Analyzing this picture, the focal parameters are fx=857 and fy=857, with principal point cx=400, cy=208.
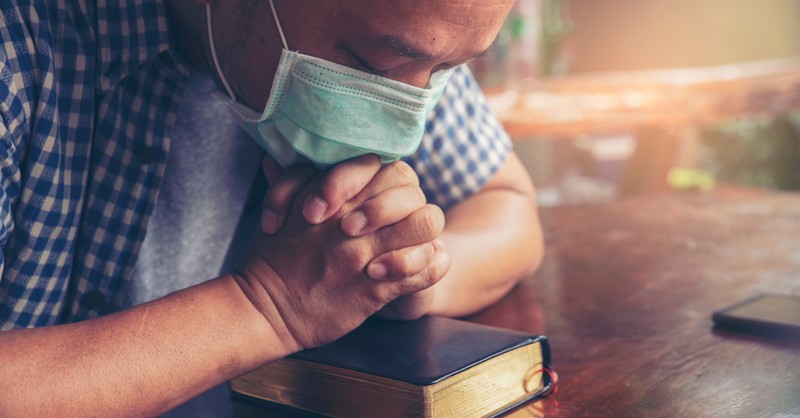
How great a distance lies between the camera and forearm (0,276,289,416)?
86 centimetres

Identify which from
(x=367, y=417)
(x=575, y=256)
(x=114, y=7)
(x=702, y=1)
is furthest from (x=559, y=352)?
(x=702, y=1)

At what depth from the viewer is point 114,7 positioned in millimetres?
1233

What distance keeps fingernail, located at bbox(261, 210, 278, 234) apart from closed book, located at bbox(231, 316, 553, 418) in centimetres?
16

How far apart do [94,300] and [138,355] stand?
461mm

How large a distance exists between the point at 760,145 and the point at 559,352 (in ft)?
18.0

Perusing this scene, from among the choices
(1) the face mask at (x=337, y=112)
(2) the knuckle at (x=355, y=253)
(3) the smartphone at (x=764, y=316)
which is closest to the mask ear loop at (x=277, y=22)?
(1) the face mask at (x=337, y=112)

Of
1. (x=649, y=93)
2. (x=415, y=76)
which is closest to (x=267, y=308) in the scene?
(x=415, y=76)

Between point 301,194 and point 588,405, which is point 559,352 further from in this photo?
point 301,194

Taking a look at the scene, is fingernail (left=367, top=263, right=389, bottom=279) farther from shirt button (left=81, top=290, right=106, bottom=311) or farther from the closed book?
shirt button (left=81, top=290, right=106, bottom=311)

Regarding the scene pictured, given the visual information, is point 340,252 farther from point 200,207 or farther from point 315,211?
point 200,207

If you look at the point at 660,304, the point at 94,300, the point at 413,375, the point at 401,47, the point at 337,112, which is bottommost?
the point at 94,300

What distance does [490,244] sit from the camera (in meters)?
1.43

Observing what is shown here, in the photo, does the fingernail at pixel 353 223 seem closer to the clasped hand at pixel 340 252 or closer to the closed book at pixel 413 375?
the clasped hand at pixel 340 252

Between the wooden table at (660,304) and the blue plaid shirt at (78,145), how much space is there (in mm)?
422
